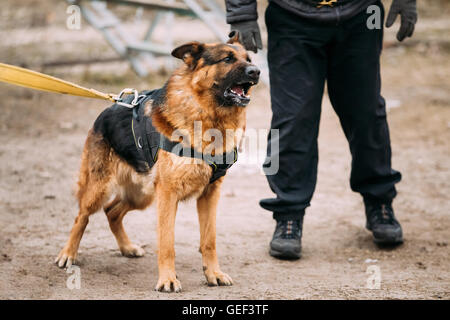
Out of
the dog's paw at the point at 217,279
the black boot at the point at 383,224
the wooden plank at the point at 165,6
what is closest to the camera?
the dog's paw at the point at 217,279

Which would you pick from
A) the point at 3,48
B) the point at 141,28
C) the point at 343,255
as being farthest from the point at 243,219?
the point at 141,28

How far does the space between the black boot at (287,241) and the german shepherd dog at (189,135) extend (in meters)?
0.56

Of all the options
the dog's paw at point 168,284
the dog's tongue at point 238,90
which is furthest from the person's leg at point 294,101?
the dog's paw at point 168,284

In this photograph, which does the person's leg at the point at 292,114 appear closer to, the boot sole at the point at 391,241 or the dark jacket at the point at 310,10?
the dark jacket at the point at 310,10

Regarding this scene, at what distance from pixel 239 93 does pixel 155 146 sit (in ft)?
1.75

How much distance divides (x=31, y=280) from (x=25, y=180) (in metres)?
2.17

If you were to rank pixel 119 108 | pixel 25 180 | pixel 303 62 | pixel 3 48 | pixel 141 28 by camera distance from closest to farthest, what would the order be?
1. pixel 119 108
2. pixel 303 62
3. pixel 25 180
4. pixel 3 48
5. pixel 141 28

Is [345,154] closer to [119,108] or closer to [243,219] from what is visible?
[243,219]

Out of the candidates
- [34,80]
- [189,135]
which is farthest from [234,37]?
[34,80]

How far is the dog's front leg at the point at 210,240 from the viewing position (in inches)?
130

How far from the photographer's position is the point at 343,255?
390 centimetres

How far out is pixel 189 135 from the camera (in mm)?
3133

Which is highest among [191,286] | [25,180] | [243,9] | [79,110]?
[243,9]

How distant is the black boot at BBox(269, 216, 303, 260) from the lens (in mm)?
3770
